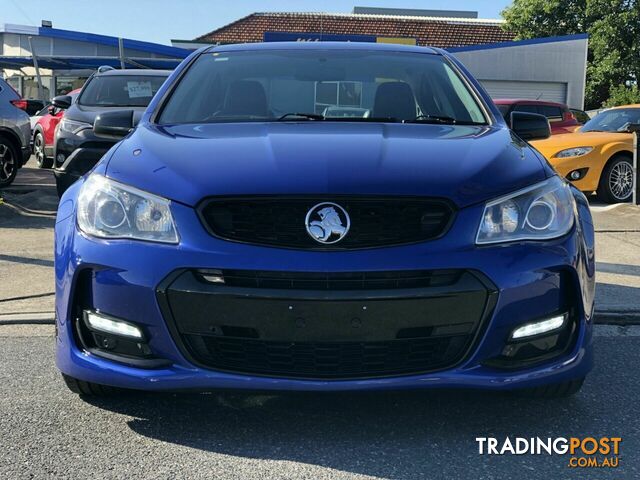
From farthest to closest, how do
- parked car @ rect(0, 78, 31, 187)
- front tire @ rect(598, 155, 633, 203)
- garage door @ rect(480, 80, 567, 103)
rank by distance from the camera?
1. garage door @ rect(480, 80, 567, 103)
2. front tire @ rect(598, 155, 633, 203)
3. parked car @ rect(0, 78, 31, 187)

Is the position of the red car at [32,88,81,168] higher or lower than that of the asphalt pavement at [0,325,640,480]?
lower

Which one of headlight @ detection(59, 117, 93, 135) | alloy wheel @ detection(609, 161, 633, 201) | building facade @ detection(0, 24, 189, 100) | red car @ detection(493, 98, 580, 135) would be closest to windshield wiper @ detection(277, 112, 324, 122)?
headlight @ detection(59, 117, 93, 135)

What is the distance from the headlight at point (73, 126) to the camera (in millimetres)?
9406

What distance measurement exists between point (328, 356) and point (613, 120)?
976cm

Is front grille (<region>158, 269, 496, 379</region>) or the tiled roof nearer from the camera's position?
front grille (<region>158, 269, 496, 379</region>)

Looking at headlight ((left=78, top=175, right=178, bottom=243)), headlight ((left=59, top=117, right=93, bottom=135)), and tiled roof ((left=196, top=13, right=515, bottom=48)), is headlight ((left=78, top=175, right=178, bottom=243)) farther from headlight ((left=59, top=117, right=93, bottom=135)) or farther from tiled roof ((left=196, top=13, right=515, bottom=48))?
tiled roof ((left=196, top=13, right=515, bottom=48))

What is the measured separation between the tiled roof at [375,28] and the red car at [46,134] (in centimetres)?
2115

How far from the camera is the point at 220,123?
3645 millimetres

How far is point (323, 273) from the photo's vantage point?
260cm

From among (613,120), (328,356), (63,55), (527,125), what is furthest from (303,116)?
(63,55)

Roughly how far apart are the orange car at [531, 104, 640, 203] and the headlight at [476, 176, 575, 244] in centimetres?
728

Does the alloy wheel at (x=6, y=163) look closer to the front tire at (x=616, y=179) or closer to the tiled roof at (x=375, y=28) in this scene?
the front tire at (x=616, y=179)

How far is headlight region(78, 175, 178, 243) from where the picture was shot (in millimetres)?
2734

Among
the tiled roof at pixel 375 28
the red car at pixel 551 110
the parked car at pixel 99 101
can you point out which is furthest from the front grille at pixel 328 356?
the tiled roof at pixel 375 28
